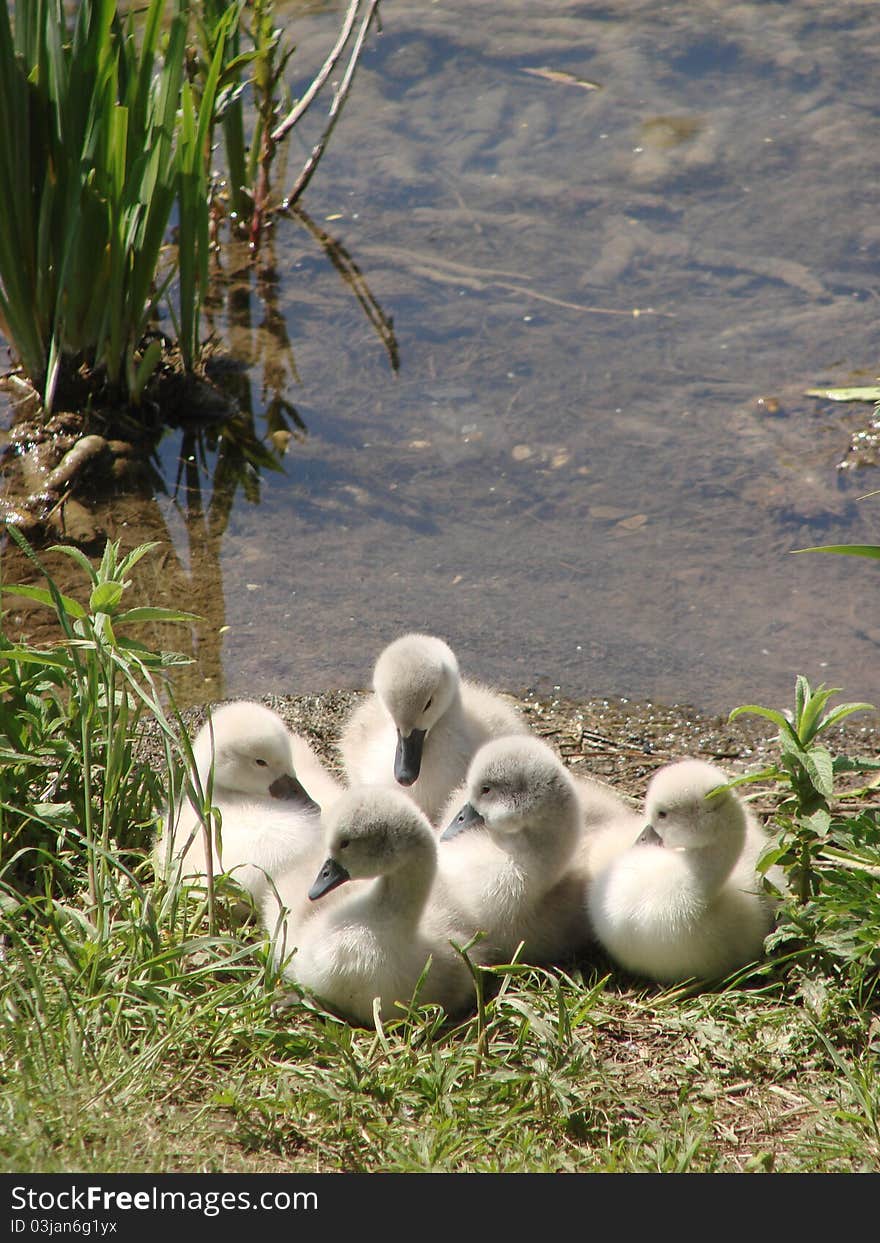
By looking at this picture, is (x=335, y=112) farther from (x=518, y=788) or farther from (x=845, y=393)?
(x=518, y=788)

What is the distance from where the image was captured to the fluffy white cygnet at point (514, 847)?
3873mm

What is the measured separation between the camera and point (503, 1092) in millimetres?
3324

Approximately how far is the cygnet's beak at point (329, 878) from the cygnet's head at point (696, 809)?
2.85 ft

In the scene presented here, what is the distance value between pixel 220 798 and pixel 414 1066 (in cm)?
118

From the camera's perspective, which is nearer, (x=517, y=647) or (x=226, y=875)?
(x=226, y=875)

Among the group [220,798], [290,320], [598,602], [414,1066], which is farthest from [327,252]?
[414,1066]

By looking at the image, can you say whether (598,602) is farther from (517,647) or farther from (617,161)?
(617,161)

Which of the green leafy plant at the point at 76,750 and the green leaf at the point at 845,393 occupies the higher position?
the green leafy plant at the point at 76,750

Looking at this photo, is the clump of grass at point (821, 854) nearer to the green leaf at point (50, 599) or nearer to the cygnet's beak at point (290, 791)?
the cygnet's beak at point (290, 791)

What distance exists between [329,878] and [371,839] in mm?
193

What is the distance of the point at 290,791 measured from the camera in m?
4.24

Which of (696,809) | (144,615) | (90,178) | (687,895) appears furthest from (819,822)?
(90,178)

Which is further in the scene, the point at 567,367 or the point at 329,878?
the point at 567,367

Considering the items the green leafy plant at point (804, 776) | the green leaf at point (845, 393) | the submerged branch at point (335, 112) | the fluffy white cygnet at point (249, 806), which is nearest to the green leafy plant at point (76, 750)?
the fluffy white cygnet at point (249, 806)
